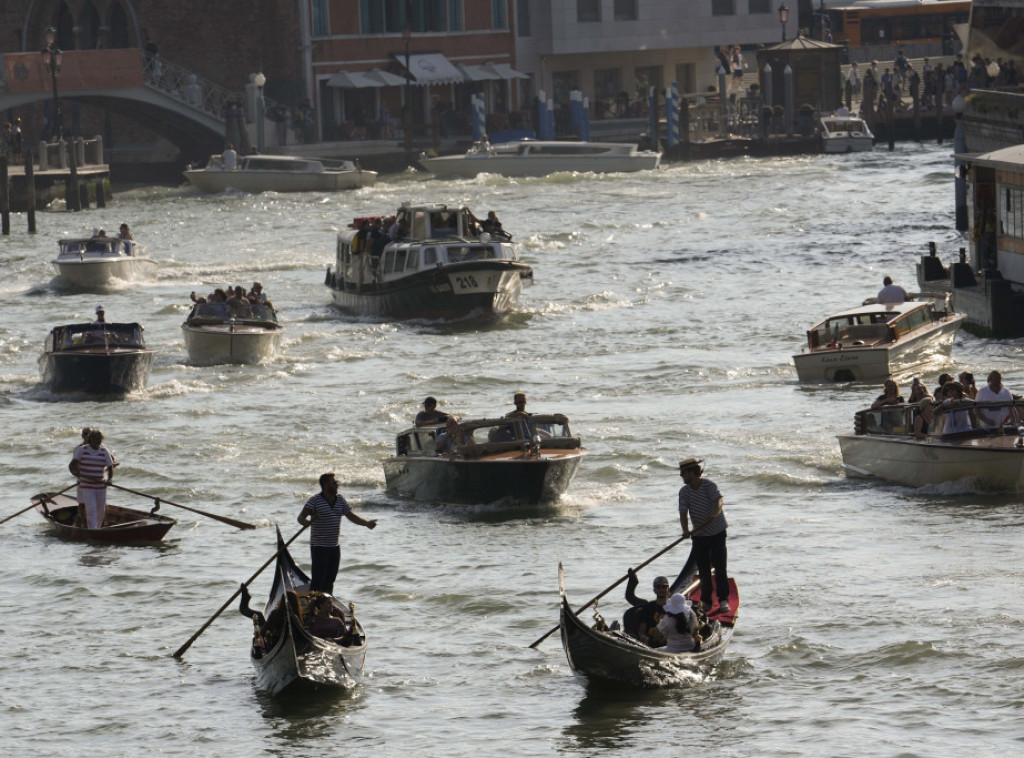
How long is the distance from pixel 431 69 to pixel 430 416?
53.9 m

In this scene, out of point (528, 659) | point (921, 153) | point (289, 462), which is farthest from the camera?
point (921, 153)

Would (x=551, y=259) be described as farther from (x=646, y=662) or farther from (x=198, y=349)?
(x=646, y=662)

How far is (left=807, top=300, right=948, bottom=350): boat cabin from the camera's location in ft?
106

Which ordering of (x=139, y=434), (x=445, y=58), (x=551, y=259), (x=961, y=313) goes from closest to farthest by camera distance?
(x=139, y=434) → (x=961, y=313) → (x=551, y=259) → (x=445, y=58)

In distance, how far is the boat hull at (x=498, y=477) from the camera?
23422mm

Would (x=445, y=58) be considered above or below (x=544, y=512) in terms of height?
above

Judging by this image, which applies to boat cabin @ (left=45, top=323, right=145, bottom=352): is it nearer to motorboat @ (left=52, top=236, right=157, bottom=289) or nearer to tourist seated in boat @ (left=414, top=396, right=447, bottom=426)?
tourist seated in boat @ (left=414, top=396, right=447, bottom=426)

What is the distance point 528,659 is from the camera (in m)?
18.7

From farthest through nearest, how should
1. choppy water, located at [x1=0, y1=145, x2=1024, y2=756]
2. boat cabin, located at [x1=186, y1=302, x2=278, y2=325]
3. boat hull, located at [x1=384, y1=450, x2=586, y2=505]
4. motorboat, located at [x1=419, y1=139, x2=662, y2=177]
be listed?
motorboat, located at [x1=419, y1=139, x2=662, y2=177], boat cabin, located at [x1=186, y1=302, x2=278, y2=325], boat hull, located at [x1=384, y1=450, x2=586, y2=505], choppy water, located at [x1=0, y1=145, x2=1024, y2=756]

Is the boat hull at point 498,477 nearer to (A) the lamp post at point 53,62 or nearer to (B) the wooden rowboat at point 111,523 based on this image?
(B) the wooden rowboat at point 111,523

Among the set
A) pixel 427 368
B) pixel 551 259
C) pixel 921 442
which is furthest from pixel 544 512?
pixel 551 259

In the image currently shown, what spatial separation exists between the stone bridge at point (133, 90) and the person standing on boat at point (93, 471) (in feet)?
153

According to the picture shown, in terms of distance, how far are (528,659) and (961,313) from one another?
18.4 metres

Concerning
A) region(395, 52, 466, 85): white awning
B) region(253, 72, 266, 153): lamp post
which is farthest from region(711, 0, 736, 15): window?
region(253, 72, 266, 153): lamp post
